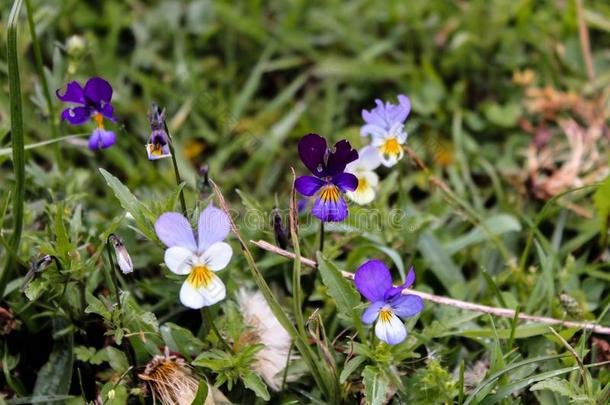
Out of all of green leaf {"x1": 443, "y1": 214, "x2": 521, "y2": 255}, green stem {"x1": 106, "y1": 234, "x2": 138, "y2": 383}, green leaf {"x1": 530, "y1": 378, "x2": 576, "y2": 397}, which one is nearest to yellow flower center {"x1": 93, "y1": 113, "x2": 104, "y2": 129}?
green stem {"x1": 106, "y1": 234, "x2": 138, "y2": 383}

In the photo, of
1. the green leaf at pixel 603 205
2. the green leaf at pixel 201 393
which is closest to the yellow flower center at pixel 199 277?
the green leaf at pixel 201 393

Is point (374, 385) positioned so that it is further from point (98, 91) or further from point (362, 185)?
point (98, 91)

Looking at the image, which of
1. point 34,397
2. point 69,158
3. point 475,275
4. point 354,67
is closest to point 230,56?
point 354,67

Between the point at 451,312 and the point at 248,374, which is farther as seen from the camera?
the point at 451,312

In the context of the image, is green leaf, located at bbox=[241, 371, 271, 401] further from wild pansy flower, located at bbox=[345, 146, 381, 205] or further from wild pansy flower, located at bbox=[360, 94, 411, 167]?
wild pansy flower, located at bbox=[360, 94, 411, 167]

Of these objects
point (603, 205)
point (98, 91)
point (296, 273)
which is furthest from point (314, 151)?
point (603, 205)

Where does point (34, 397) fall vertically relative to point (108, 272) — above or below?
below

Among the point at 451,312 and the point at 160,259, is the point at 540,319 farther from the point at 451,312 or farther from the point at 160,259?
the point at 160,259

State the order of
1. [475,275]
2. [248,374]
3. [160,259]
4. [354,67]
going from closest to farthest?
[248,374], [160,259], [475,275], [354,67]
